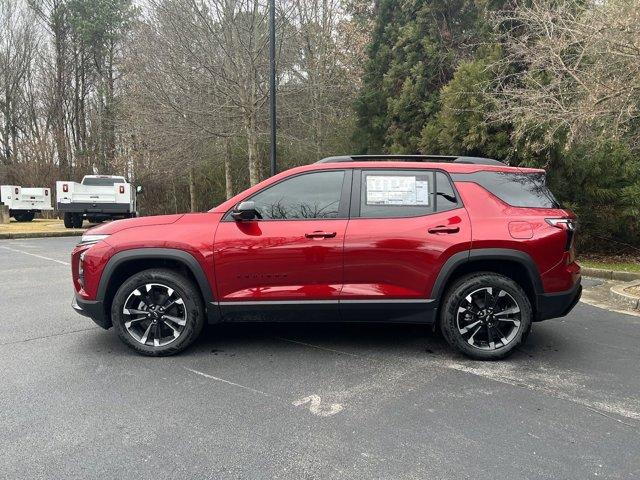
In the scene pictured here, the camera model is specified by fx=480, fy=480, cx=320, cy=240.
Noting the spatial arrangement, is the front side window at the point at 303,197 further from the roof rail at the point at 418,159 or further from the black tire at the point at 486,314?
the black tire at the point at 486,314

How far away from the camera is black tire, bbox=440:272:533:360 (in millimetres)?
4176

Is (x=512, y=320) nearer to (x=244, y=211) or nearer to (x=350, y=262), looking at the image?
(x=350, y=262)

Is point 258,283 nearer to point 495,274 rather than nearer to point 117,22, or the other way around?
point 495,274

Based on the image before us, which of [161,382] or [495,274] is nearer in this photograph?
[161,382]

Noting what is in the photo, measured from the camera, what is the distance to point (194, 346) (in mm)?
4551

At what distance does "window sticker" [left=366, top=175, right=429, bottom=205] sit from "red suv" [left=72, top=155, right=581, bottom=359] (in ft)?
0.03

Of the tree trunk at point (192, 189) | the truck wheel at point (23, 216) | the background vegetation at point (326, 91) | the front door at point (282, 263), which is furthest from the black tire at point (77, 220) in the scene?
the front door at point (282, 263)

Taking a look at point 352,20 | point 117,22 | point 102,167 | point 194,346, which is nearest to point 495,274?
point 194,346

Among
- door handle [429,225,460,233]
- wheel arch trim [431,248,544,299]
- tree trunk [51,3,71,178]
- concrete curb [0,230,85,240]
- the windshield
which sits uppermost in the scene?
tree trunk [51,3,71,178]

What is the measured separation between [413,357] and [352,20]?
1969 cm

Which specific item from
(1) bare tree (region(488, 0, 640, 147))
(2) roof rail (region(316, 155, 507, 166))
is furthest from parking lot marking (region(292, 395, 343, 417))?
(1) bare tree (region(488, 0, 640, 147))

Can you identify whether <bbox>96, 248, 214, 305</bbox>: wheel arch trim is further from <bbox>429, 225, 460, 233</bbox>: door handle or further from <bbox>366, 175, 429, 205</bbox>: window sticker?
<bbox>429, 225, 460, 233</bbox>: door handle

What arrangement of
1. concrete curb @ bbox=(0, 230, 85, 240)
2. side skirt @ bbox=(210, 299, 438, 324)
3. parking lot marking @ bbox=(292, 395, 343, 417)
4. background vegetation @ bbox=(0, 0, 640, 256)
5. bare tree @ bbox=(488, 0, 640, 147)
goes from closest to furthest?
parking lot marking @ bbox=(292, 395, 343, 417), side skirt @ bbox=(210, 299, 438, 324), bare tree @ bbox=(488, 0, 640, 147), background vegetation @ bbox=(0, 0, 640, 256), concrete curb @ bbox=(0, 230, 85, 240)

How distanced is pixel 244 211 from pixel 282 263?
1.81 feet
